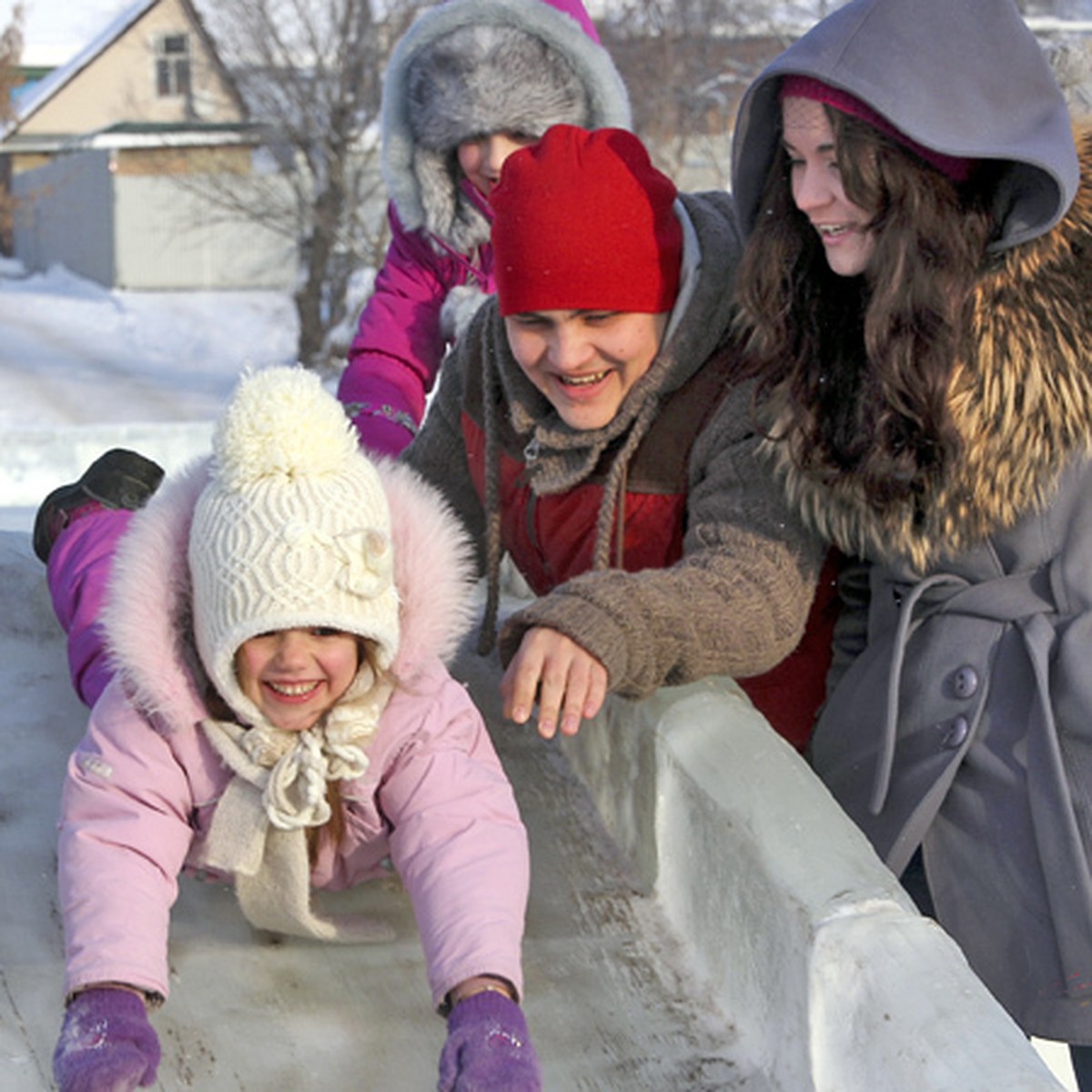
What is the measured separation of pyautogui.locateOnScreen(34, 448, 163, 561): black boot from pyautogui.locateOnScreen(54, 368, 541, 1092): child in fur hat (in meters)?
0.91

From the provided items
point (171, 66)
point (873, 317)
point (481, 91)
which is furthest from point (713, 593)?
point (171, 66)

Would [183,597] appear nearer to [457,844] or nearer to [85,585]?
[457,844]

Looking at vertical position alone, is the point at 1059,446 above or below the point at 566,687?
above

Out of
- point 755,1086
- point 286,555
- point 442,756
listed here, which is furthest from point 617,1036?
point 286,555

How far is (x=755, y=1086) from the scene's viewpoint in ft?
5.92

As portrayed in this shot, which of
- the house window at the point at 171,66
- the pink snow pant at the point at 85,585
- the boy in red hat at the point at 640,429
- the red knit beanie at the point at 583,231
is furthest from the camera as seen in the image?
the house window at the point at 171,66

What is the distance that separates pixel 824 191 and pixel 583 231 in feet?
1.32

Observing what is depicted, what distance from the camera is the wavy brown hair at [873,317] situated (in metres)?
1.88

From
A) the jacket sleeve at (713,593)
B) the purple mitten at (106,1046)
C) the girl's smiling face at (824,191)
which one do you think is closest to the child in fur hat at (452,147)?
the jacket sleeve at (713,593)

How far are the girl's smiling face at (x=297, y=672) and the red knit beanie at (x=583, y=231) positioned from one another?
0.64 meters

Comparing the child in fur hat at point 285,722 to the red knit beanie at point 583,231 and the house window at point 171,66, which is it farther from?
the house window at point 171,66

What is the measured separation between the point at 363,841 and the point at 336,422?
0.52m

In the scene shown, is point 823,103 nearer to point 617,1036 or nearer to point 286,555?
point 286,555

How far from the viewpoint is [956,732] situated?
6.53ft
